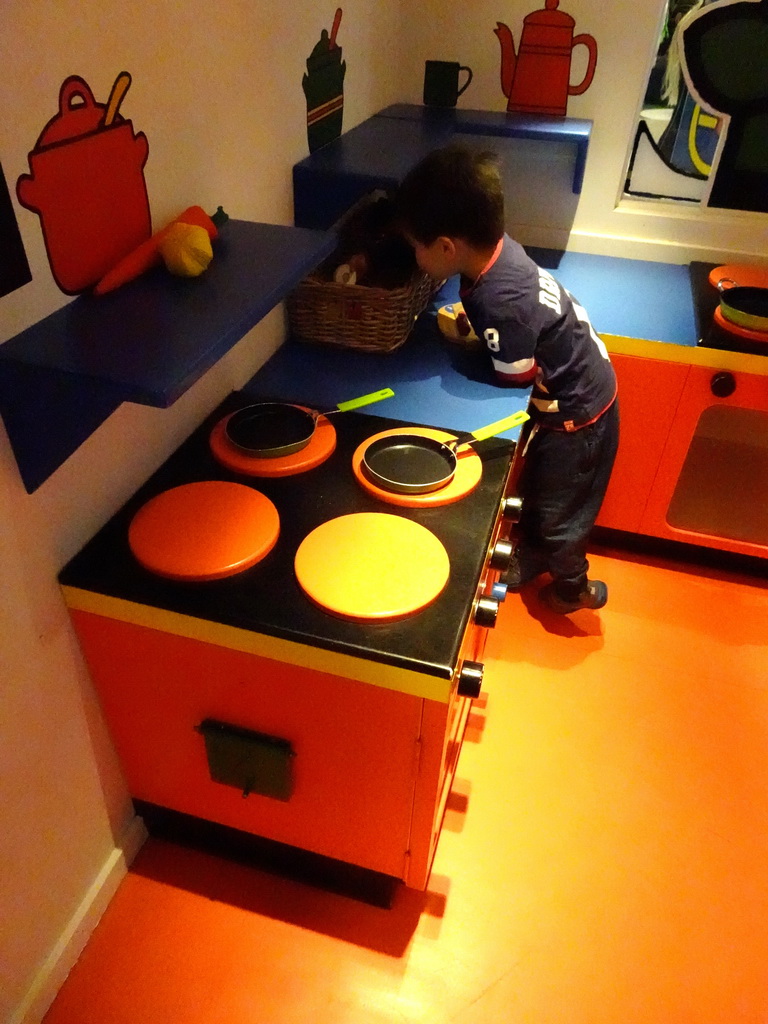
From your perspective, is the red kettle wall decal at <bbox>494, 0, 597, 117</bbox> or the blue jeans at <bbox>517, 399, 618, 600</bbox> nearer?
the blue jeans at <bbox>517, 399, 618, 600</bbox>

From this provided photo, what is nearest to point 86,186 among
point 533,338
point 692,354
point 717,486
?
point 533,338

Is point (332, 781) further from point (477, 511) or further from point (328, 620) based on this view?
point (477, 511)

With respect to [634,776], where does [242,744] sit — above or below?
above

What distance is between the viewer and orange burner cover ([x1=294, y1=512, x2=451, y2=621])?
947 millimetres

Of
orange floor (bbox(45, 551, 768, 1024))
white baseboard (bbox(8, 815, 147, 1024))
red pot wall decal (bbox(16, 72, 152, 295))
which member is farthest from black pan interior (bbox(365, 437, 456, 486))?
white baseboard (bbox(8, 815, 147, 1024))

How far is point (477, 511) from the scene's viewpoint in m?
A: 1.12

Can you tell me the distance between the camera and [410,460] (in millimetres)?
1213

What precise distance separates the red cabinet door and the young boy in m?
0.31

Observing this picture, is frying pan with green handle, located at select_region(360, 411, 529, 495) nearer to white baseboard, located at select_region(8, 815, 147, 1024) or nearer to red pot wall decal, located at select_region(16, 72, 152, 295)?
red pot wall decal, located at select_region(16, 72, 152, 295)

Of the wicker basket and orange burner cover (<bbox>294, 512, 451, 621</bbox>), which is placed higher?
the wicker basket

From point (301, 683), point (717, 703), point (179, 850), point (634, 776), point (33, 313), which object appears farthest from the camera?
point (717, 703)

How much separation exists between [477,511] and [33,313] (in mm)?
647

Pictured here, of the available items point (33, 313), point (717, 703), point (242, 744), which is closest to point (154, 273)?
point (33, 313)

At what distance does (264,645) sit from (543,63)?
1690mm
